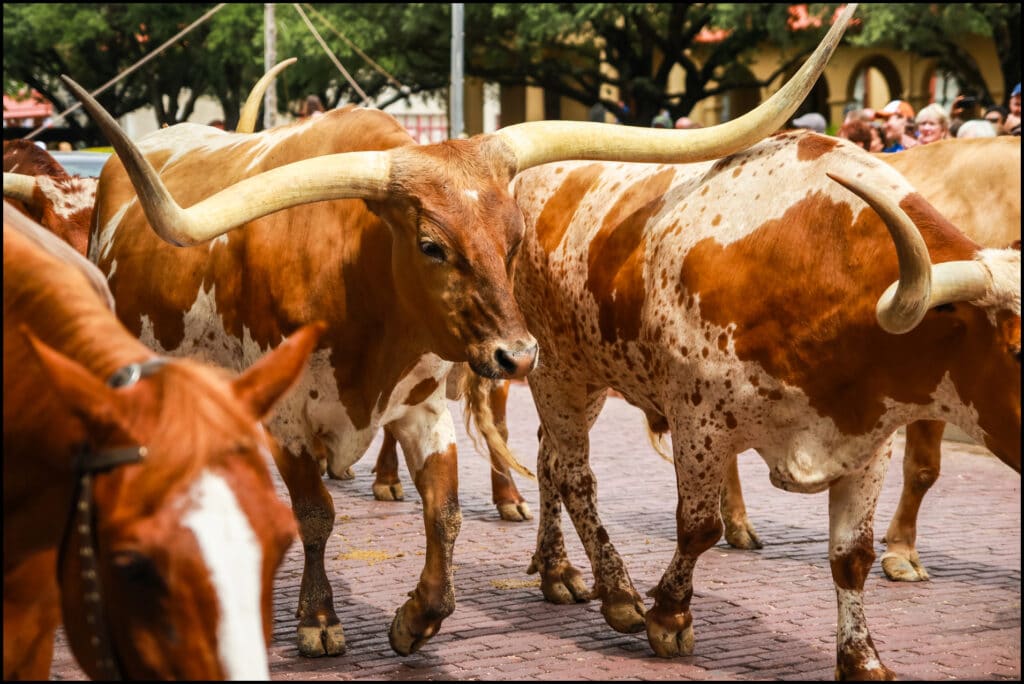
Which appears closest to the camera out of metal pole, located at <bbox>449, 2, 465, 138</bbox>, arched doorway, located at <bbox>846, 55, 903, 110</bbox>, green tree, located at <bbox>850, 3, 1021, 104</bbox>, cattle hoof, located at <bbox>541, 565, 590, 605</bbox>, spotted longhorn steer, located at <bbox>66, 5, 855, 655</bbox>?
spotted longhorn steer, located at <bbox>66, 5, 855, 655</bbox>

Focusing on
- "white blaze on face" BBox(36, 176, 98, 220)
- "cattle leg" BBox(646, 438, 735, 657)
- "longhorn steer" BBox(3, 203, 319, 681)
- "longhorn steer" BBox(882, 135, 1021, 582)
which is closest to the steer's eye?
"cattle leg" BBox(646, 438, 735, 657)

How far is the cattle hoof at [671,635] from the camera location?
6.07 meters

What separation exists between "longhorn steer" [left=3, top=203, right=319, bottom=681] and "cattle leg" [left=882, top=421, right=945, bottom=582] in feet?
16.9

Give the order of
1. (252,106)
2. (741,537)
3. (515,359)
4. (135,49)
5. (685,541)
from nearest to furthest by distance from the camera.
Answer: (515,359) < (685,541) < (741,537) < (252,106) < (135,49)

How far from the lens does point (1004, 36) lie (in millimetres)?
27156

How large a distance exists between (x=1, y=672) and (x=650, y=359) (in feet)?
11.0

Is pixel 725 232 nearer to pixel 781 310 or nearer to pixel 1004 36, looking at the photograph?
pixel 781 310

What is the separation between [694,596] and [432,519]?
5.58 feet

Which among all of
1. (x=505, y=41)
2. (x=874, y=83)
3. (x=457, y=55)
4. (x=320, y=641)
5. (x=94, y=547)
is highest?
(x=505, y=41)

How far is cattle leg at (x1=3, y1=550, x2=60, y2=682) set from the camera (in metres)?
3.38

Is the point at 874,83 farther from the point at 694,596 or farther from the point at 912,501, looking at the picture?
the point at 694,596

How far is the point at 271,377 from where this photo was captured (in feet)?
9.71

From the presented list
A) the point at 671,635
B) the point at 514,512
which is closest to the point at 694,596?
the point at 671,635

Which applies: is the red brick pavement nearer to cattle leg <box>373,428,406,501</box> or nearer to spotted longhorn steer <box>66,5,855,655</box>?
cattle leg <box>373,428,406,501</box>
